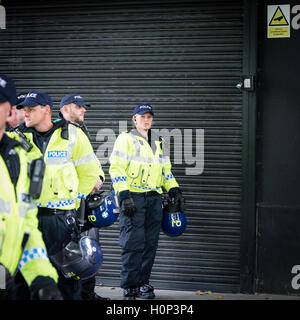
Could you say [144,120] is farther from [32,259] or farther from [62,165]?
[32,259]

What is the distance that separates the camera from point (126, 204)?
6.27 metres

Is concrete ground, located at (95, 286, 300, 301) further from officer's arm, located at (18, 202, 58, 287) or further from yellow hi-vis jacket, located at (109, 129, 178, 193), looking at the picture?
officer's arm, located at (18, 202, 58, 287)

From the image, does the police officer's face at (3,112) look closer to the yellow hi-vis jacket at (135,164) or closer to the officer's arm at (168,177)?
the yellow hi-vis jacket at (135,164)

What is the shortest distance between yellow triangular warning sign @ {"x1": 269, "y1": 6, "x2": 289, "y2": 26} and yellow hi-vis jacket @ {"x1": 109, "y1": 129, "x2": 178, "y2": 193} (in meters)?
2.32

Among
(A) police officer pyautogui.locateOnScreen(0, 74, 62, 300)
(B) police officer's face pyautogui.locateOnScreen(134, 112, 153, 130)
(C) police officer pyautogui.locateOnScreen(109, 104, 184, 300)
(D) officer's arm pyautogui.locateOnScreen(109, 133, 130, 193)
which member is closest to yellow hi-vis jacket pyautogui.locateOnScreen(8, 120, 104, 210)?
(D) officer's arm pyautogui.locateOnScreen(109, 133, 130, 193)

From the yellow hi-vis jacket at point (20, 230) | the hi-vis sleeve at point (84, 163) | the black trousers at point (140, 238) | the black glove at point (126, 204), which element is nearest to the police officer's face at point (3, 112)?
the yellow hi-vis jacket at point (20, 230)

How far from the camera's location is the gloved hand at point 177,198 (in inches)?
266

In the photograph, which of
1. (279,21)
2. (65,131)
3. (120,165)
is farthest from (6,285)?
(279,21)

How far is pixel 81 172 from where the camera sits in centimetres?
532

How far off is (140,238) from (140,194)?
0.56m

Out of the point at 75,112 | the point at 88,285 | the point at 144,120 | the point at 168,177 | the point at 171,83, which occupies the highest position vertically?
the point at 171,83

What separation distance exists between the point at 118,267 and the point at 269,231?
2.25m

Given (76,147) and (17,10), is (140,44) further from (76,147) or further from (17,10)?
(76,147)

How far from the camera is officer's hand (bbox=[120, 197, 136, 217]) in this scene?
20.6 feet
